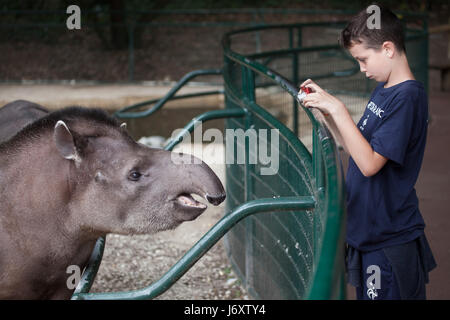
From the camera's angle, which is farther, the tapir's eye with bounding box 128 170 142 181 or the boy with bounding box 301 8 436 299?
the tapir's eye with bounding box 128 170 142 181

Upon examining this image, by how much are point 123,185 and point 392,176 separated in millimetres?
1108

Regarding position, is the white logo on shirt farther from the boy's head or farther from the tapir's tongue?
the tapir's tongue

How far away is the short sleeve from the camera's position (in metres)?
2.20

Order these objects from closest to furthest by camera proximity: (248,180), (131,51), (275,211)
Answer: (275,211) → (248,180) → (131,51)

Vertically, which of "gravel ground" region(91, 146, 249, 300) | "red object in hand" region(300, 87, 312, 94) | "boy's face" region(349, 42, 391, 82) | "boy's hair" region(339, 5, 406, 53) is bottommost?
"gravel ground" region(91, 146, 249, 300)

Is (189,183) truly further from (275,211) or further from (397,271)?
(397,271)

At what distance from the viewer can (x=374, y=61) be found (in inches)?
92.0

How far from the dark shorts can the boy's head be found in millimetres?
646

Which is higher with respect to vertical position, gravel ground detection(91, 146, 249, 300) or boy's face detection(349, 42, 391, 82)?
boy's face detection(349, 42, 391, 82)

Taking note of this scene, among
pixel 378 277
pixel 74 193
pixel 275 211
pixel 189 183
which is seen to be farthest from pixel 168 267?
pixel 378 277

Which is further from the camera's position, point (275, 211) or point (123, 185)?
point (123, 185)

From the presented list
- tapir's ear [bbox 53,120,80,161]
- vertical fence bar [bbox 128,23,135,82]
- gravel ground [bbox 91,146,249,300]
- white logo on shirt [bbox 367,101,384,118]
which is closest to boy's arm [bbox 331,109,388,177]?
white logo on shirt [bbox 367,101,384,118]
